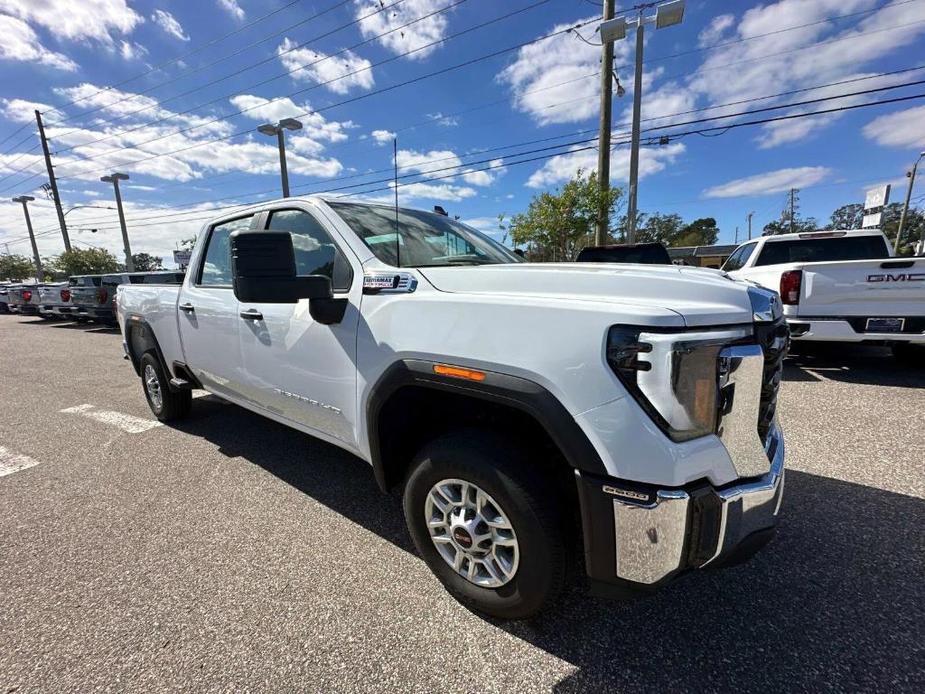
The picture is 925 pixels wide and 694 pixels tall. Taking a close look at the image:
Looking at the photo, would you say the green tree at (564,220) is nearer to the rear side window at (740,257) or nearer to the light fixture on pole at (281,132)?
the rear side window at (740,257)

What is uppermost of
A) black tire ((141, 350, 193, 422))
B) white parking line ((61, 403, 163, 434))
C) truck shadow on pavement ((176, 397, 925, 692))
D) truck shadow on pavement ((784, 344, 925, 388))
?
black tire ((141, 350, 193, 422))

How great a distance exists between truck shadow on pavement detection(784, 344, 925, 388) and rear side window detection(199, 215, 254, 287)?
6.38 meters

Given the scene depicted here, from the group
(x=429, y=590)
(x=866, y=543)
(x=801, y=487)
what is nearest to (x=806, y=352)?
(x=801, y=487)

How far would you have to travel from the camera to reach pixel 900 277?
16.6 feet

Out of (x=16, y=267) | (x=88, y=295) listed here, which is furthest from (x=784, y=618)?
(x=16, y=267)

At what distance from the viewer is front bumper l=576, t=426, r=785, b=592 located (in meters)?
1.43

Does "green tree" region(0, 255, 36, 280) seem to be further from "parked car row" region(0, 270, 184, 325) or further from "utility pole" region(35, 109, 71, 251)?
"parked car row" region(0, 270, 184, 325)

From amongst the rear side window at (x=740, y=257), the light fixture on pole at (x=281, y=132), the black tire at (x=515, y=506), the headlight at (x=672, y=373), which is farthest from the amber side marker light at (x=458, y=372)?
the light fixture on pole at (x=281, y=132)

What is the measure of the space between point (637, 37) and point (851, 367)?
9988 millimetres

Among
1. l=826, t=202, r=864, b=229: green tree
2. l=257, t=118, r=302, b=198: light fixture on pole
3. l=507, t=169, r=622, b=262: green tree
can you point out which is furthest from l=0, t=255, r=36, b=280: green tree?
l=826, t=202, r=864, b=229: green tree

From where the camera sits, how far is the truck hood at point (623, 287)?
1521mm

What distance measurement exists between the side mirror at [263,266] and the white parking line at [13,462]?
3458 mm

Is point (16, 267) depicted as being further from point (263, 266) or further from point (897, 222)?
point (897, 222)

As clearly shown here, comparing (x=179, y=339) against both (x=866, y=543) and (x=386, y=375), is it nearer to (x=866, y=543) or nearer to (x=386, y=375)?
(x=386, y=375)
